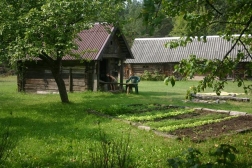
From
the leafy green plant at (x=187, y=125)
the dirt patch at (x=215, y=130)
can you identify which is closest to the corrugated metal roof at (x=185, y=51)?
the leafy green plant at (x=187, y=125)

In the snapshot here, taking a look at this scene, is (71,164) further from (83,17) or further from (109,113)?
(83,17)

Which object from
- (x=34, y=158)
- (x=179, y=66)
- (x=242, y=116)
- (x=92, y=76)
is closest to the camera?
(x=179, y=66)

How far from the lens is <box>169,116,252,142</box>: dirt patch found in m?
8.79

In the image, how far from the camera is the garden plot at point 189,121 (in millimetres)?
9250

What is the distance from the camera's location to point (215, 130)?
955 centimetres

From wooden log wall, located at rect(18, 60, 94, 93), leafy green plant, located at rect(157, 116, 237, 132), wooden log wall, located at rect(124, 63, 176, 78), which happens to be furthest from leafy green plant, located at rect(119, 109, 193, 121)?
wooden log wall, located at rect(124, 63, 176, 78)

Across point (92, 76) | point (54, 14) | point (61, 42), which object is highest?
point (54, 14)

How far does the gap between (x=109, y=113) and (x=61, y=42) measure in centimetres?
367

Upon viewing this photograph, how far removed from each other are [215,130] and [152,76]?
3149 cm

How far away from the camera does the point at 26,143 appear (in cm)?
789

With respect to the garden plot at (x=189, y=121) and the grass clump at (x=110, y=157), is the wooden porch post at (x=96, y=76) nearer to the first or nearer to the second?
the garden plot at (x=189, y=121)

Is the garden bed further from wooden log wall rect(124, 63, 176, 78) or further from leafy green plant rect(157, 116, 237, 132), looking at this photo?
wooden log wall rect(124, 63, 176, 78)

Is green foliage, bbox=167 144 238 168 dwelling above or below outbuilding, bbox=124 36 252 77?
below

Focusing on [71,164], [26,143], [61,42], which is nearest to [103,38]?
[61,42]
